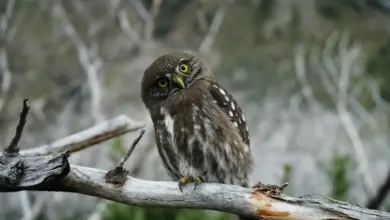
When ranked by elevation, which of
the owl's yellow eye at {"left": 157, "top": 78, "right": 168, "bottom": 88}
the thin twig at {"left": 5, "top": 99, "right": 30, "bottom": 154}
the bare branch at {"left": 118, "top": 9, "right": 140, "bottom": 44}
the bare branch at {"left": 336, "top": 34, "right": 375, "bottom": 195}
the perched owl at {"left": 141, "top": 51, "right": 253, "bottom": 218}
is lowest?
the thin twig at {"left": 5, "top": 99, "right": 30, "bottom": 154}

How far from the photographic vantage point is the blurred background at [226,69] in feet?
15.6

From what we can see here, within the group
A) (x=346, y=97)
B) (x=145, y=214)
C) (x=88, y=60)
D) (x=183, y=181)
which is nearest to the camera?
(x=183, y=181)

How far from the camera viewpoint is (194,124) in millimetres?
1853

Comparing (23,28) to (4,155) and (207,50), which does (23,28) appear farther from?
(4,155)

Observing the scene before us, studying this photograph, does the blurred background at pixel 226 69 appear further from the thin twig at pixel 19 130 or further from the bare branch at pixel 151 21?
the thin twig at pixel 19 130

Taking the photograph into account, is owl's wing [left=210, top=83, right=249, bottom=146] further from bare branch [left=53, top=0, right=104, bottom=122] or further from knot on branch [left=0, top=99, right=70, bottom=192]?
bare branch [left=53, top=0, right=104, bottom=122]

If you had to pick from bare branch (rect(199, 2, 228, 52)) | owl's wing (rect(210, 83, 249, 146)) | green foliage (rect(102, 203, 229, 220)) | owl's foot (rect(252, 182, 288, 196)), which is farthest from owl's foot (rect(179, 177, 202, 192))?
bare branch (rect(199, 2, 228, 52))

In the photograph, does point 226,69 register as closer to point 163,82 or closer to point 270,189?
point 163,82

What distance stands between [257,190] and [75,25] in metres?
4.15

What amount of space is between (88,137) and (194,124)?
0.44 metres

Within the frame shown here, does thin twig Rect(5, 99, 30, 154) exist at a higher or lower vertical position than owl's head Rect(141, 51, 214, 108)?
lower

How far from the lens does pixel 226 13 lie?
5258 millimetres

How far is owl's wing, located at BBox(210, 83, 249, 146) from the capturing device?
198 cm

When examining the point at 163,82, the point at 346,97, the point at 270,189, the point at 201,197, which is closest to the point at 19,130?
the point at 201,197
